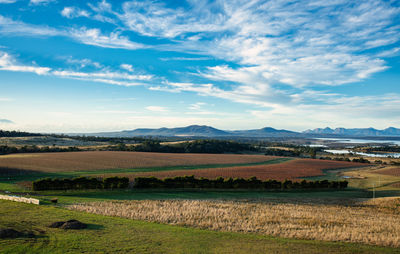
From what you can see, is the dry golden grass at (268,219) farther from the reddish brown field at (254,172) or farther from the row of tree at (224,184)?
the reddish brown field at (254,172)

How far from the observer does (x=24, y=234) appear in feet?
54.8

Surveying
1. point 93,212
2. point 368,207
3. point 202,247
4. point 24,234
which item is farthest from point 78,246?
point 368,207

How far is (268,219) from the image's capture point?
26000 mm

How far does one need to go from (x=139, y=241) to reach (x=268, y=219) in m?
13.6

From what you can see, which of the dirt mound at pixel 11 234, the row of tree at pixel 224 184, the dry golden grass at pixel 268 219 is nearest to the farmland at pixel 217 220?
the dry golden grass at pixel 268 219

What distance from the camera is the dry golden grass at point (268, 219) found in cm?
2103

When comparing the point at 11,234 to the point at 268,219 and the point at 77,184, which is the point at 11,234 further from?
the point at 77,184

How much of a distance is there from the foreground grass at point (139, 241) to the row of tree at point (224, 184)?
71.1 feet

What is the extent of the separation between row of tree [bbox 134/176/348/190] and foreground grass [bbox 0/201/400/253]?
21.7 metres

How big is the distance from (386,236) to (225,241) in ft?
42.6

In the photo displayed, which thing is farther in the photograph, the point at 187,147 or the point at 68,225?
the point at 187,147

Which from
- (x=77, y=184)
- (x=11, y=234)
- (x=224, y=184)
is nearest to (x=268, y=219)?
(x=11, y=234)

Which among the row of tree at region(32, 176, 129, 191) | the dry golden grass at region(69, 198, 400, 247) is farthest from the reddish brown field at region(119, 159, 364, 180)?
the dry golden grass at region(69, 198, 400, 247)

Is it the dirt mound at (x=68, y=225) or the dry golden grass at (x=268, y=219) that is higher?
the dirt mound at (x=68, y=225)
